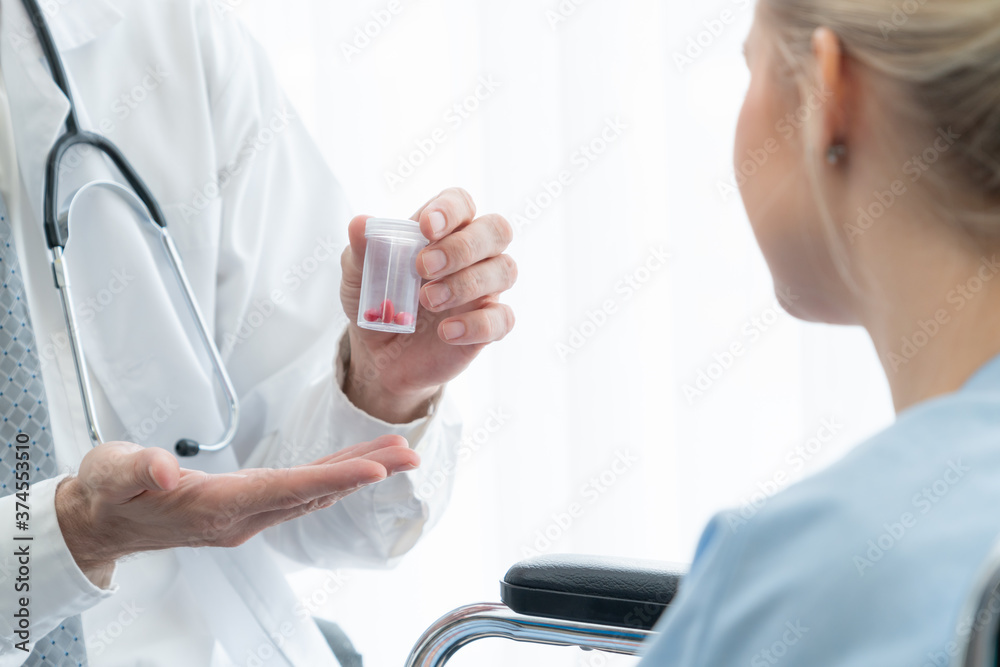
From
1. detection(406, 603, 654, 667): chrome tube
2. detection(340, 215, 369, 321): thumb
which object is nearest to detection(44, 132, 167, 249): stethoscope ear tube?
detection(340, 215, 369, 321): thumb

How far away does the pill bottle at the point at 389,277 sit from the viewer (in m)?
0.86

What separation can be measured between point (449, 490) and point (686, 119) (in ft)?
2.53

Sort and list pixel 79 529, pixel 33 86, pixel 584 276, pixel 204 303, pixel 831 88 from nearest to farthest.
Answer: pixel 831 88 → pixel 79 529 → pixel 33 86 → pixel 204 303 → pixel 584 276

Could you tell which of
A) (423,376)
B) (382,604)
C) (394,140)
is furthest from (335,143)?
(382,604)

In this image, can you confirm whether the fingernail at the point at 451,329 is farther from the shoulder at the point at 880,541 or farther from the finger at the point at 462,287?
the shoulder at the point at 880,541

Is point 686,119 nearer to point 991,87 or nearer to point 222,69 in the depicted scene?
point 222,69

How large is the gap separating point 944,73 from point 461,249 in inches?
18.8

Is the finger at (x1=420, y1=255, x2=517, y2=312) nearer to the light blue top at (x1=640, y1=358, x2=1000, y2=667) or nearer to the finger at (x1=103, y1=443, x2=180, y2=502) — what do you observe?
the finger at (x1=103, y1=443, x2=180, y2=502)

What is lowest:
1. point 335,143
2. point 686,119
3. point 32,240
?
point 32,240

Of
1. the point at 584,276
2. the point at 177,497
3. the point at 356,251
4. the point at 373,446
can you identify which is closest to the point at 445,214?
the point at 356,251

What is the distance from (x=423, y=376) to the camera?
3.21 ft

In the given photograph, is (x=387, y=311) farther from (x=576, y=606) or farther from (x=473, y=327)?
(x=576, y=606)

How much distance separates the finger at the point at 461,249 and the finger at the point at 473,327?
0.19 ft

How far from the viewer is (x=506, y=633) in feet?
2.50
